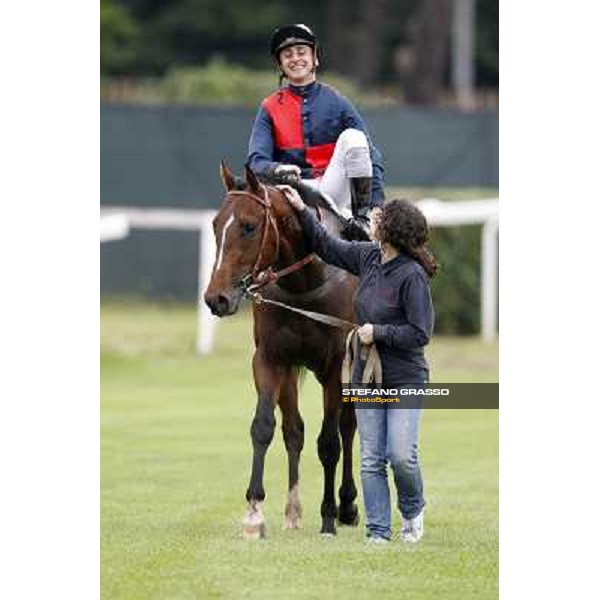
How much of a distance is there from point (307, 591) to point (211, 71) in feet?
82.3

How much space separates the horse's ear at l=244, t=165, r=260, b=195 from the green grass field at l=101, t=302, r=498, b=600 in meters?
1.51

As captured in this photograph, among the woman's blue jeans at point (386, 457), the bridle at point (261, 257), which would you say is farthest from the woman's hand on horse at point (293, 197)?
the woman's blue jeans at point (386, 457)

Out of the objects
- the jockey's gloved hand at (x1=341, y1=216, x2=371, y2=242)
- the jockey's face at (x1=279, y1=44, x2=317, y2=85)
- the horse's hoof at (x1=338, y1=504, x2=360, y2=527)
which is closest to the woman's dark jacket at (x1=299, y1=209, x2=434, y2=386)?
the jockey's gloved hand at (x1=341, y1=216, x2=371, y2=242)

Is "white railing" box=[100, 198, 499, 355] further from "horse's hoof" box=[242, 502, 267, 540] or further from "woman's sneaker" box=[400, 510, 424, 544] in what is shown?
"woman's sneaker" box=[400, 510, 424, 544]

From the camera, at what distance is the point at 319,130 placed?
10.5 meters

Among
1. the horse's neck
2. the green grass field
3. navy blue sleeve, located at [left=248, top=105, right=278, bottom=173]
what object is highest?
navy blue sleeve, located at [left=248, top=105, right=278, bottom=173]

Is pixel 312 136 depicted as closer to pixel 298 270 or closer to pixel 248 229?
pixel 298 270

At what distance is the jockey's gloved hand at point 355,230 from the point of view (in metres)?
10.3

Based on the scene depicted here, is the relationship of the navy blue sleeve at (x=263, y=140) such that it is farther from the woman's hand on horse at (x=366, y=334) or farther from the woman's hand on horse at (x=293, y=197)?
the woman's hand on horse at (x=366, y=334)

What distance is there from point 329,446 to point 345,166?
127 centimetres

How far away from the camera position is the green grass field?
886 centimetres

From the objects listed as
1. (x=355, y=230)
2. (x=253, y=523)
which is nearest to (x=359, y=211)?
(x=355, y=230)

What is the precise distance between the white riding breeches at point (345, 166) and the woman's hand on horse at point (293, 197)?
0.99ft
